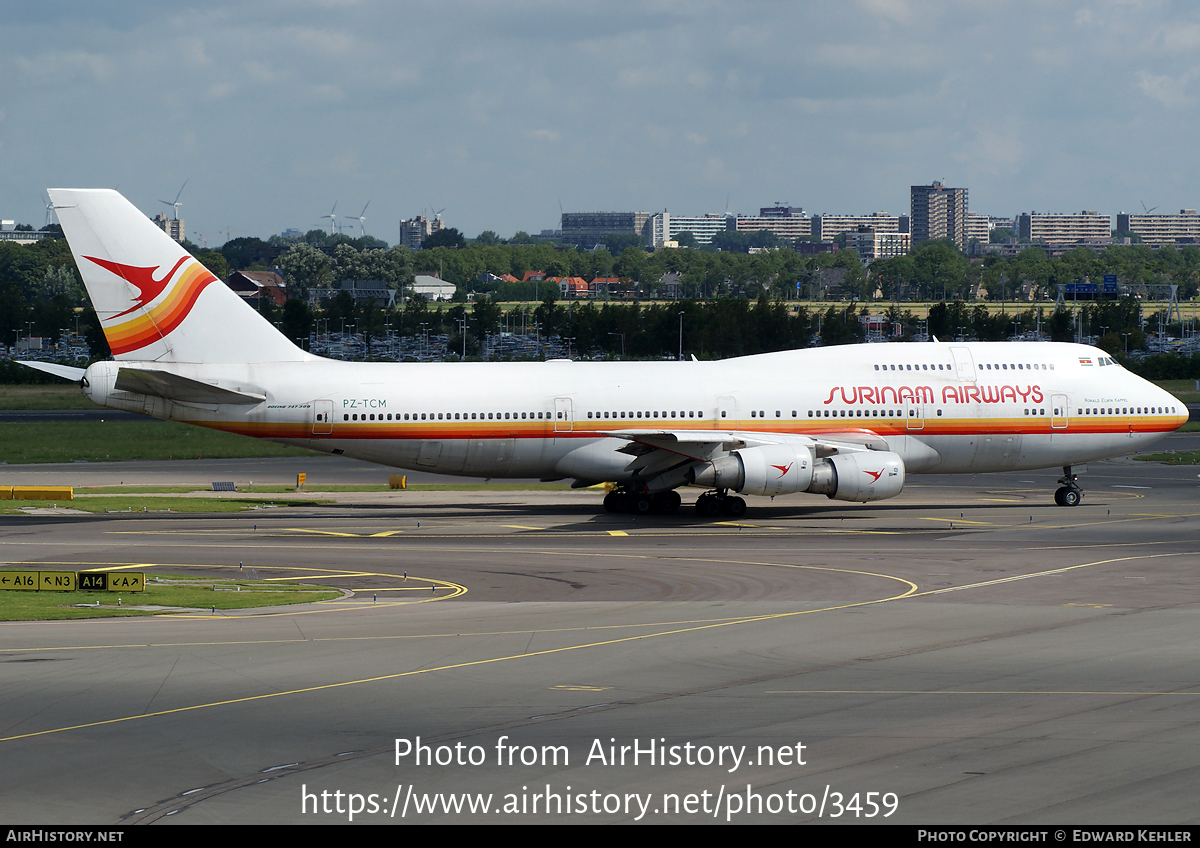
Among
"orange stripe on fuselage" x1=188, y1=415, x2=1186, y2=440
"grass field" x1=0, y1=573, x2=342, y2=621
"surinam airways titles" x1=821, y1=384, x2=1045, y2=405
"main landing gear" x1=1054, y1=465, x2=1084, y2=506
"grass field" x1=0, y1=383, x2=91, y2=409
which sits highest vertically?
"surinam airways titles" x1=821, y1=384, x2=1045, y2=405

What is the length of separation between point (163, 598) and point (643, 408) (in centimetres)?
2114

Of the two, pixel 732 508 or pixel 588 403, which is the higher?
pixel 588 403

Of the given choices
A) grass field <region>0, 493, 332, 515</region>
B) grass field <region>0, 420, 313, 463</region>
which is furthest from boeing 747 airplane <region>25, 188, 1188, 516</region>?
grass field <region>0, 420, 313, 463</region>

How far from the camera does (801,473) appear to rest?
148 ft

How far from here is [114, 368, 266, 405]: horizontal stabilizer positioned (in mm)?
45031

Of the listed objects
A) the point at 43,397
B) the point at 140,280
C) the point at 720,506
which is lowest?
the point at 720,506

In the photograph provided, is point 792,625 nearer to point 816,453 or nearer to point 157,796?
point 157,796

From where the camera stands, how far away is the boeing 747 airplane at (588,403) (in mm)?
46094

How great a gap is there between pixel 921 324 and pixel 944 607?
17512cm

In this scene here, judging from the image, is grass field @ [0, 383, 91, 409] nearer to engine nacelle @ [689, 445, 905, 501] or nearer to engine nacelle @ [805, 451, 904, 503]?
engine nacelle @ [689, 445, 905, 501]

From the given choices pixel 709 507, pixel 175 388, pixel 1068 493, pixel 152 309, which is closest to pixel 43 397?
pixel 152 309

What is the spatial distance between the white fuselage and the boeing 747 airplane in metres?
0.06

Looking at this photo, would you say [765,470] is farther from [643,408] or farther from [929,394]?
A: [929,394]
